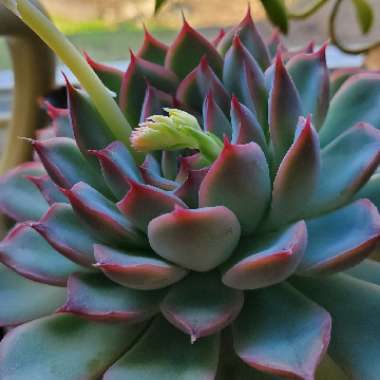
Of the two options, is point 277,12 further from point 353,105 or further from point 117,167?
point 117,167

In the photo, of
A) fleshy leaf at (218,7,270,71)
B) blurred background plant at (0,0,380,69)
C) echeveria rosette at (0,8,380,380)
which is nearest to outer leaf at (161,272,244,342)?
echeveria rosette at (0,8,380,380)

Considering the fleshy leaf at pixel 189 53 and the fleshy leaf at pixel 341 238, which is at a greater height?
the fleshy leaf at pixel 189 53

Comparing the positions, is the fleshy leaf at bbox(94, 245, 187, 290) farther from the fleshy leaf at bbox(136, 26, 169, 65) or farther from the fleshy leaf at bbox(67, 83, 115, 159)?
the fleshy leaf at bbox(136, 26, 169, 65)

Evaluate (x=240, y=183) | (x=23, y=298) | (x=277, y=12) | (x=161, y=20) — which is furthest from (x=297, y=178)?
(x=161, y=20)

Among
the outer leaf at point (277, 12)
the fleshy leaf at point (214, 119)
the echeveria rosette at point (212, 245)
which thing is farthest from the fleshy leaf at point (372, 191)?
the outer leaf at point (277, 12)

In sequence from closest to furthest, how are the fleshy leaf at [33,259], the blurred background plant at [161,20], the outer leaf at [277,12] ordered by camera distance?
the fleshy leaf at [33,259] < the outer leaf at [277,12] < the blurred background plant at [161,20]

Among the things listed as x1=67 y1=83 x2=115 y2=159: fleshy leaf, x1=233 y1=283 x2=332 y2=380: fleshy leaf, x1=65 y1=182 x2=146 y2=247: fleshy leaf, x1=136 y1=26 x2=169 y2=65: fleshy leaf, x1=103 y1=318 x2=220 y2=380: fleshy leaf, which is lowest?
x1=103 y1=318 x2=220 y2=380: fleshy leaf

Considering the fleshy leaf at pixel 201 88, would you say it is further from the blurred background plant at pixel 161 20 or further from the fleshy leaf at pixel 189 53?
the blurred background plant at pixel 161 20
